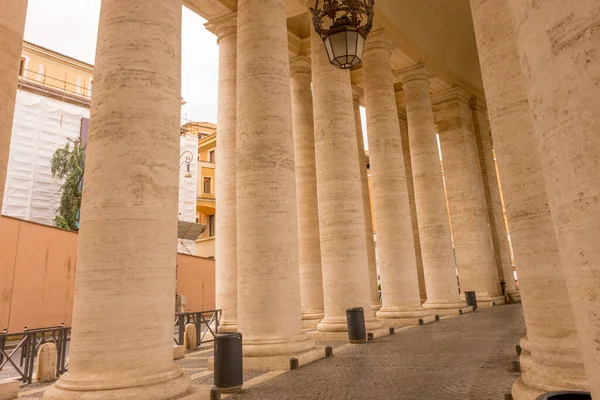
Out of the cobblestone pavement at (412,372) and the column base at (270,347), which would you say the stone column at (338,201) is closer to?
the cobblestone pavement at (412,372)

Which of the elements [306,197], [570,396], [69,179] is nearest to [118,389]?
[570,396]

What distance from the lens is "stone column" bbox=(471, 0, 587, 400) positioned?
852cm

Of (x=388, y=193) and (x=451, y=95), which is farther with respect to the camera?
(x=451, y=95)

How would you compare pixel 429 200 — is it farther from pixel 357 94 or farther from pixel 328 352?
pixel 328 352

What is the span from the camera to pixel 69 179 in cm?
5272

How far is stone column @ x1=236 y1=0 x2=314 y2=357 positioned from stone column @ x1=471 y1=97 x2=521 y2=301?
96.6 ft

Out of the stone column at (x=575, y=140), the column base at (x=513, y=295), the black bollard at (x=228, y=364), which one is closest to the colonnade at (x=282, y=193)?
the stone column at (x=575, y=140)

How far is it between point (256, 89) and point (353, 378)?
11631mm

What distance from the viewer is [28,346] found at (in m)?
17.1

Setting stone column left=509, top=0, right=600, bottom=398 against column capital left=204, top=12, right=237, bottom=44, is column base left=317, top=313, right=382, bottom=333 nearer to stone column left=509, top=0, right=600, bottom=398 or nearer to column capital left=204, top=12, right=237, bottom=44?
stone column left=509, top=0, right=600, bottom=398

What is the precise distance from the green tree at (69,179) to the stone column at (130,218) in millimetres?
46046

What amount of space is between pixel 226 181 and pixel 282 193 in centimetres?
890

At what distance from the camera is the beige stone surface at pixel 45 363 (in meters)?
16.7

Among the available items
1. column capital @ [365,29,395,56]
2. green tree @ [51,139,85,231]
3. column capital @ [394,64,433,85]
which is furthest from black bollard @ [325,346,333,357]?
green tree @ [51,139,85,231]
